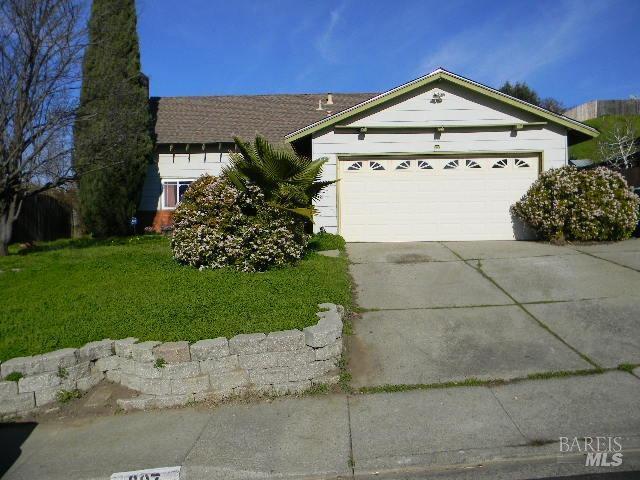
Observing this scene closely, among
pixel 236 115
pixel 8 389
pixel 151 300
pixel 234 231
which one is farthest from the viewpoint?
pixel 236 115

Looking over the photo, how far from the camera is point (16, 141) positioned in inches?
414

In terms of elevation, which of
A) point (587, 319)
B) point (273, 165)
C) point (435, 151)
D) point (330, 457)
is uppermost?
point (435, 151)

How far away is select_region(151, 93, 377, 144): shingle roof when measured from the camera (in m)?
17.0

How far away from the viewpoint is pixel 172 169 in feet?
55.6

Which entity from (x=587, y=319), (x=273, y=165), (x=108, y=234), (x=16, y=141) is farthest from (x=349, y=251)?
(x=108, y=234)

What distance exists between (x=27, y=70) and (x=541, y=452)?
12.3m

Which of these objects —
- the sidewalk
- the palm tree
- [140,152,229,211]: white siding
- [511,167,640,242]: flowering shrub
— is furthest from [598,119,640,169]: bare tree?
the sidewalk

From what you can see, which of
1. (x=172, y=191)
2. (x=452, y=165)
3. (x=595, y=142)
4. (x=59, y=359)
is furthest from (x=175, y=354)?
(x=595, y=142)

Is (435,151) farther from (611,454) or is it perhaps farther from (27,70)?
(27,70)

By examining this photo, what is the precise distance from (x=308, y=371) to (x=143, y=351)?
5.56 feet

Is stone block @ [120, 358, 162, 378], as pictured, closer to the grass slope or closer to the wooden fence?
the wooden fence

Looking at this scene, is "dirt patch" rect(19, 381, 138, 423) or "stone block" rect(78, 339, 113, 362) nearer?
"dirt patch" rect(19, 381, 138, 423)

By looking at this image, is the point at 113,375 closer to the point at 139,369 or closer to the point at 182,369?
the point at 139,369

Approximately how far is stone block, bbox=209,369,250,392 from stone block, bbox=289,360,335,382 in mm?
471
